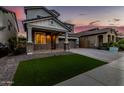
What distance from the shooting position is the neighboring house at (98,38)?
61.0ft

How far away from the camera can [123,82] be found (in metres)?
4.08

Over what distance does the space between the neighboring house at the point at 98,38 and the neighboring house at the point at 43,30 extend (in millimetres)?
7473

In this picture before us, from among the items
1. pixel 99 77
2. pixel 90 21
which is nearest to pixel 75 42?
pixel 90 21

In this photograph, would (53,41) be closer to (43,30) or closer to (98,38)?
(43,30)

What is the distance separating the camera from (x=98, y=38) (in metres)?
19.7

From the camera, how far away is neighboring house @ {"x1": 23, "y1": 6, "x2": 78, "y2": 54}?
402 inches

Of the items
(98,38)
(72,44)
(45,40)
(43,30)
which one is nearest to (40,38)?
(45,40)

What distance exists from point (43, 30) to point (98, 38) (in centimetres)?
1073

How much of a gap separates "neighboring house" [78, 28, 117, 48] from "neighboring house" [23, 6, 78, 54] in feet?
24.5

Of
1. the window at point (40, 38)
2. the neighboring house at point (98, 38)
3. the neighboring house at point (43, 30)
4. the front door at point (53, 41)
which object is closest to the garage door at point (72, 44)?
the neighboring house at point (98, 38)

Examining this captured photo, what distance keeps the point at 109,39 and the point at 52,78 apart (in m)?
16.7

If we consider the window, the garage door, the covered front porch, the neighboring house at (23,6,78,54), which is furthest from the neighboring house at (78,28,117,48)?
the window

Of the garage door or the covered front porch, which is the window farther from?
the garage door
